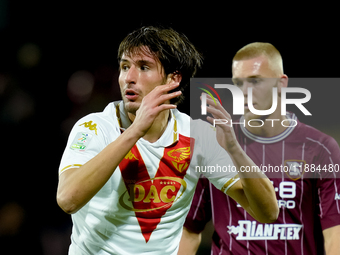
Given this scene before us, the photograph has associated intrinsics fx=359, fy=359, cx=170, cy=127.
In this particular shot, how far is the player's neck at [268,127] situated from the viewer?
273 cm

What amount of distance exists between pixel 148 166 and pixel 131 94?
39cm

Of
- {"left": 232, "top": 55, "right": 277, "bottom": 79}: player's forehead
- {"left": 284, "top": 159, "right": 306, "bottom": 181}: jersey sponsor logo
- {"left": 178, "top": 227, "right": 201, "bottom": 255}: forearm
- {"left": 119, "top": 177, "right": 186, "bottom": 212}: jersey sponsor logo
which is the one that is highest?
{"left": 232, "top": 55, "right": 277, "bottom": 79}: player's forehead

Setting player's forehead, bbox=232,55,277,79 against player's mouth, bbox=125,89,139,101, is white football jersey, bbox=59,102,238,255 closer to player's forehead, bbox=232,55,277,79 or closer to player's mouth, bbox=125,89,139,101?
player's mouth, bbox=125,89,139,101

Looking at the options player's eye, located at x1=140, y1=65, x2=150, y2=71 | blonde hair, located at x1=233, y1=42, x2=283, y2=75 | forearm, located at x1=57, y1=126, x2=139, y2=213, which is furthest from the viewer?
blonde hair, located at x1=233, y1=42, x2=283, y2=75

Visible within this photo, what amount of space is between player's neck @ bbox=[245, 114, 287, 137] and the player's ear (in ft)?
2.69

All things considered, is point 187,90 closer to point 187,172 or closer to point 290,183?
point 187,172

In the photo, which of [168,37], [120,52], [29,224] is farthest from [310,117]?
[29,224]

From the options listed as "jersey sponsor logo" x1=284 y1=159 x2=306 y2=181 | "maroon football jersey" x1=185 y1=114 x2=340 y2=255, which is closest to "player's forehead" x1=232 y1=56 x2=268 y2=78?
"maroon football jersey" x1=185 y1=114 x2=340 y2=255

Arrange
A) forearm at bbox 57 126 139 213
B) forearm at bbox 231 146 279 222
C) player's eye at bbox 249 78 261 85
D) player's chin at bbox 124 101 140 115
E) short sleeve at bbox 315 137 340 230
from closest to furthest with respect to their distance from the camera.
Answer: forearm at bbox 57 126 139 213
forearm at bbox 231 146 279 222
player's chin at bbox 124 101 140 115
short sleeve at bbox 315 137 340 230
player's eye at bbox 249 78 261 85

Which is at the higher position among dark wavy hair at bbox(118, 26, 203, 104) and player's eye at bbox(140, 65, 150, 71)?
dark wavy hair at bbox(118, 26, 203, 104)

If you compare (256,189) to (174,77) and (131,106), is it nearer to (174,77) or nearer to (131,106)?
(131,106)

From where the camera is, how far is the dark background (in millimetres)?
3674

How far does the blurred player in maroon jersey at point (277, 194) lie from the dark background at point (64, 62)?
1047 millimetres

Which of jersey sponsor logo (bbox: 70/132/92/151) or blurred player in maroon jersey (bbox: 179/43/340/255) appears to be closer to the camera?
jersey sponsor logo (bbox: 70/132/92/151)
